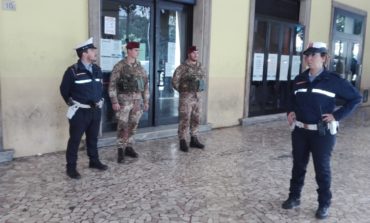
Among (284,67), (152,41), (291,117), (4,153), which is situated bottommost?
(4,153)

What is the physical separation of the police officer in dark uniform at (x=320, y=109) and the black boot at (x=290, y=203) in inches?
9.8

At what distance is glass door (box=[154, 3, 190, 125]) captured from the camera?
6.60m

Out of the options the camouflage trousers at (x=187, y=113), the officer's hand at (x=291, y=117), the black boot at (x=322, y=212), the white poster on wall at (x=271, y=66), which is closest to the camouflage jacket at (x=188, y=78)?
the camouflage trousers at (x=187, y=113)

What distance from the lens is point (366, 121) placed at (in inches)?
373

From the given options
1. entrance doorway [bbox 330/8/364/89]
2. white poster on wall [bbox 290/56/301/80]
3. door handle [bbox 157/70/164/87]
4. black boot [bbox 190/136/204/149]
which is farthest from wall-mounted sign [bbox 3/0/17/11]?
entrance doorway [bbox 330/8/364/89]

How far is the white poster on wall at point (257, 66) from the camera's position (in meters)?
8.12

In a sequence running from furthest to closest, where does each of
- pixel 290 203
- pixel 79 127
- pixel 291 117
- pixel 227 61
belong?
pixel 227 61, pixel 79 127, pixel 290 203, pixel 291 117

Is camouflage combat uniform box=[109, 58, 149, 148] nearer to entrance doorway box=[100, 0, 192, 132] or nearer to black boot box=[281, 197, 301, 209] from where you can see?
entrance doorway box=[100, 0, 192, 132]

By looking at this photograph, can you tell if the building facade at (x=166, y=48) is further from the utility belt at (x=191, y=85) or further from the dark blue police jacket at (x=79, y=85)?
the utility belt at (x=191, y=85)

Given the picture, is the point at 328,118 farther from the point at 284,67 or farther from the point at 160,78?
the point at 284,67

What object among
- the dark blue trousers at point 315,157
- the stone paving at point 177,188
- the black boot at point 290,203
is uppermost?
the dark blue trousers at point 315,157

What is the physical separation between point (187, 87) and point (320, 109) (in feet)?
8.32

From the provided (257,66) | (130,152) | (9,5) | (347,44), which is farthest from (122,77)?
(347,44)

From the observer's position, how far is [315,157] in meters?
3.33
